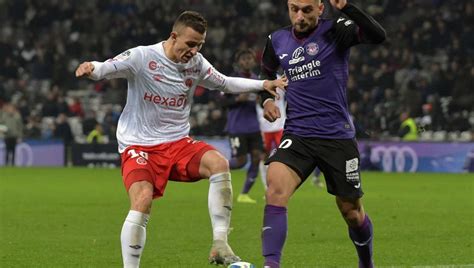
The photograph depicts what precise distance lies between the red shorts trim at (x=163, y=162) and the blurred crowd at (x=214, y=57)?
21042mm

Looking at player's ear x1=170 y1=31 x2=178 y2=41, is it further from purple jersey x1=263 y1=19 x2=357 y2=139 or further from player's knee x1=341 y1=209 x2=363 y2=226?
player's knee x1=341 y1=209 x2=363 y2=226

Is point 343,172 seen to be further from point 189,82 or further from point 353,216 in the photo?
point 189,82

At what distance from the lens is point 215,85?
932 centimetres

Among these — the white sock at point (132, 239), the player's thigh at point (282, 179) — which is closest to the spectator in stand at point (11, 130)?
the white sock at point (132, 239)

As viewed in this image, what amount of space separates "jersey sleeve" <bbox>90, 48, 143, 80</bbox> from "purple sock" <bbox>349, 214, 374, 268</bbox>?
2236 millimetres

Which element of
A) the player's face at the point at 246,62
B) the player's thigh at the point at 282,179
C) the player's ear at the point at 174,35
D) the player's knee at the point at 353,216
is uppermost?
the player's ear at the point at 174,35

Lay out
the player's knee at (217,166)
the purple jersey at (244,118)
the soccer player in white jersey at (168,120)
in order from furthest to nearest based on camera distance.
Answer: the purple jersey at (244,118) → the player's knee at (217,166) → the soccer player in white jersey at (168,120)

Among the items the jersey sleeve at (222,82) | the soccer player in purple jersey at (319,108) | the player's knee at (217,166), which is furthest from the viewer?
the jersey sleeve at (222,82)

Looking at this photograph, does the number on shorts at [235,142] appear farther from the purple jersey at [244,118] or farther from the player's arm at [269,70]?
the player's arm at [269,70]

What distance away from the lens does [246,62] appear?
17734mm

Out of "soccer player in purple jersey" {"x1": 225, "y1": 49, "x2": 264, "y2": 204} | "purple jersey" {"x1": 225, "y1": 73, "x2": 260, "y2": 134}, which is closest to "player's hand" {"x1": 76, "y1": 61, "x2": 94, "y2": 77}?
"soccer player in purple jersey" {"x1": 225, "y1": 49, "x2": 264, "y2": 204}

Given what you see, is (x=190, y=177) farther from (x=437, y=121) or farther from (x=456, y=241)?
(x=437, y=121)

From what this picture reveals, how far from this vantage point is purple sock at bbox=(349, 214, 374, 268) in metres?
8.68

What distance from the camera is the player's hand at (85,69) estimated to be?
821 centimetres
